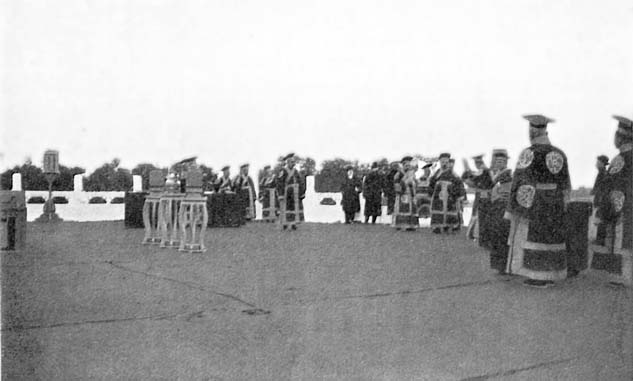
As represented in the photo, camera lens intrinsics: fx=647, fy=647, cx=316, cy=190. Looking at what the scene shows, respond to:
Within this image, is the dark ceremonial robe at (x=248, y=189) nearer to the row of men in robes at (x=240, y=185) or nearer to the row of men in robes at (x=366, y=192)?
the row of men in robes at (x=240, y=185)

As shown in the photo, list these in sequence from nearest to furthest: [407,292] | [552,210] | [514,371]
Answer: [514,371], [407,292], [552,210]

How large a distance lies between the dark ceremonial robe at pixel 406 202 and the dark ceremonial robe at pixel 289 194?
7.30ft

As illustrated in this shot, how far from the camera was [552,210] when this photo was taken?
20.9 feet

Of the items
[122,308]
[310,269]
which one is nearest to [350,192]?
[310,269]

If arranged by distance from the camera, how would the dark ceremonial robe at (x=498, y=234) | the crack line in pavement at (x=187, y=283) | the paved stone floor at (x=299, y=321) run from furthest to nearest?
1. the dark ceremonial robe at (x=498, y=234)
2. the crack line in pavement at (x=187, y=283)
3. the paved stone floor at (x=299, y=321)

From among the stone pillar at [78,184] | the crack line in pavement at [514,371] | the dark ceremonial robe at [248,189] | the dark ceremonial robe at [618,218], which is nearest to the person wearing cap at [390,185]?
the dark ceremonial robe at [248,189]

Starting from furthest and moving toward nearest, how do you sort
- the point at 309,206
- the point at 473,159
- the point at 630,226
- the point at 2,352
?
the point at 309,206 → the point at 473,159 → the point at 630,226 → the point at 2,352

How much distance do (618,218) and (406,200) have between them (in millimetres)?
7961

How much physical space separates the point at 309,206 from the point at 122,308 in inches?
732

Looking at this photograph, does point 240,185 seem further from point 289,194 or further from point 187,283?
point 187,283

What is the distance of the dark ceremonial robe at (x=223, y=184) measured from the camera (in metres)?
17.3

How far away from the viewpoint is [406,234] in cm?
1302

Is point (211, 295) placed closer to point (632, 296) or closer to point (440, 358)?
point (440, 358)

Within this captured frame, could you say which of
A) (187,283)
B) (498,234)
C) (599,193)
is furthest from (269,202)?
(599,193)
